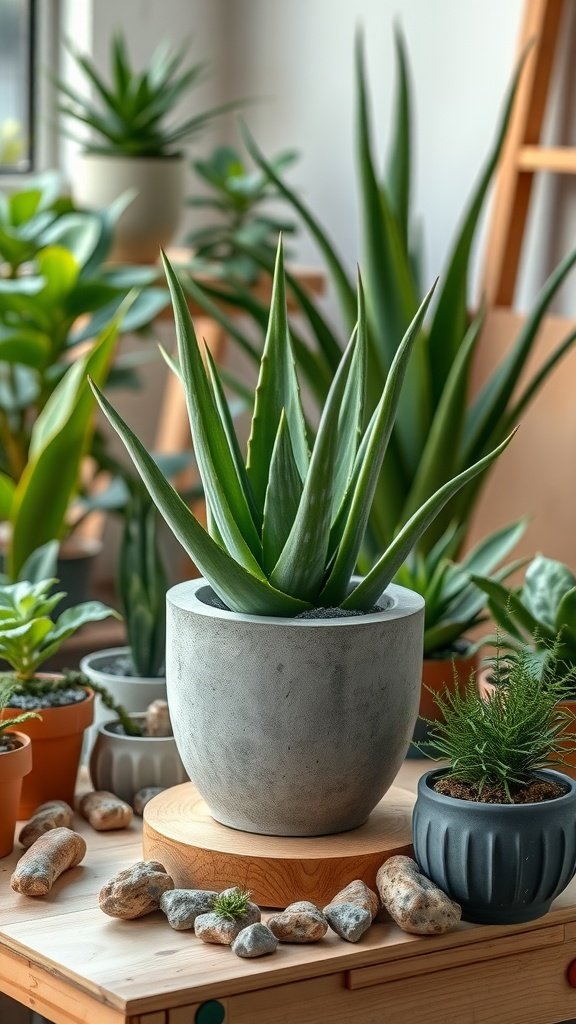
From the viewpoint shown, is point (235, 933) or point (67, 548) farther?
point (67, 548)

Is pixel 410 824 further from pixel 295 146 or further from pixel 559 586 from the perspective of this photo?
pixel 295 146

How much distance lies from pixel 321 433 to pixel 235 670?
0.53ft

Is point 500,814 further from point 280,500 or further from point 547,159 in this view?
point 547,159

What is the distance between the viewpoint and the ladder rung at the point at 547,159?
1.99 m

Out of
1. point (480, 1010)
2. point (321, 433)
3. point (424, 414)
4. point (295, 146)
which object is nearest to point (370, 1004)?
point (480, 1010)

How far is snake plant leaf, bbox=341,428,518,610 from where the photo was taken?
88cm

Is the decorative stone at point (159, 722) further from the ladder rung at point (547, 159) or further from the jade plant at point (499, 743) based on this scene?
the ladder rung at point (547, 159)

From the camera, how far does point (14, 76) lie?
2809 mm

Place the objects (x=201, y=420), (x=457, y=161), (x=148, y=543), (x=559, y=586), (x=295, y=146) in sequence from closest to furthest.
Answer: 1. (x=201, y=420)
2. (x=559, y=586)
3. (x=148, y=543)
4. (x=457, y=161)
5. (x=295, y=146)

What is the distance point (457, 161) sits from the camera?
2361 millimetres

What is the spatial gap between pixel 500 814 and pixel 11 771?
1.13 feet

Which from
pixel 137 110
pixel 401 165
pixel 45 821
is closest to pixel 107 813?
pixel 45 821

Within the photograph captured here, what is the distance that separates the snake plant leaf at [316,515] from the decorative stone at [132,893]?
8.1 inches

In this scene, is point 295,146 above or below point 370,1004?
above
